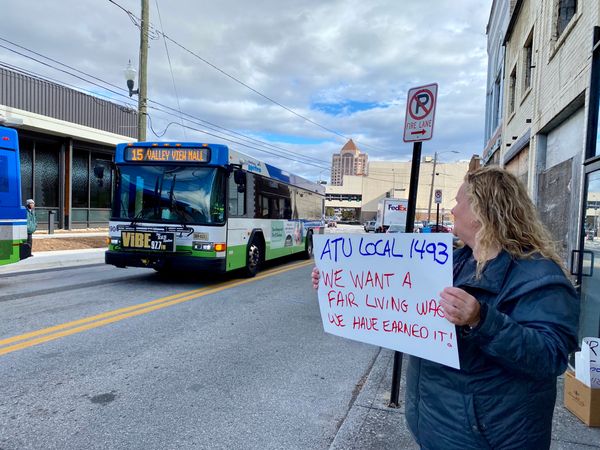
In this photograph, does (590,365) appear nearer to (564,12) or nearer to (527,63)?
(564,12)

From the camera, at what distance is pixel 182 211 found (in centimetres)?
941

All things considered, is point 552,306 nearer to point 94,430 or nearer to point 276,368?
point 94,430

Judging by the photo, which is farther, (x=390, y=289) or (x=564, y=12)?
(x=564, y=12)

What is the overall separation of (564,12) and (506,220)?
800cm

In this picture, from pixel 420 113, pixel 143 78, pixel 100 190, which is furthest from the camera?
pixel 100 190

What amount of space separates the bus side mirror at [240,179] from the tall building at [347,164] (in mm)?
99156

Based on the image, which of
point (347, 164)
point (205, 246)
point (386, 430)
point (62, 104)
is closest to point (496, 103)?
point (205, 246)

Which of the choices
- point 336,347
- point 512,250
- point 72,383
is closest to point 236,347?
point 336,347

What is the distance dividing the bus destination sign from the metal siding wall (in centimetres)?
1257

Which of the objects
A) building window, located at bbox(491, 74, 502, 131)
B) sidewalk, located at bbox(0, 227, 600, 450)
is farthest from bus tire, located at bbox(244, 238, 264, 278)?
building window, located at bbox(491, 74, 502, 131)

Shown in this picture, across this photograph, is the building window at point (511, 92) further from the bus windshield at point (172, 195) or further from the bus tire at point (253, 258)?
the bus windshield at point (172, 195)

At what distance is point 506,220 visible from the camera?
1771 mm

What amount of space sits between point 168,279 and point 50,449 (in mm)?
7547

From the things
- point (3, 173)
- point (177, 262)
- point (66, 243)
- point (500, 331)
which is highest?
point (3, 173)
